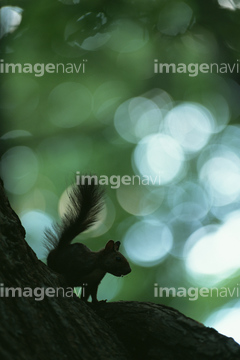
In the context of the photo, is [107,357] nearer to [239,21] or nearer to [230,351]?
[230,351]

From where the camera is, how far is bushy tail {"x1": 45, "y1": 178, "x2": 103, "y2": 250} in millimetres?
3387

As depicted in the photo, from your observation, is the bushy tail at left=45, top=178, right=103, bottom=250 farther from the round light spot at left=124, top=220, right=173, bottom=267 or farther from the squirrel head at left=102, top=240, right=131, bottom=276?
the round light spot at left=124, top=220, right=173, bottom=267

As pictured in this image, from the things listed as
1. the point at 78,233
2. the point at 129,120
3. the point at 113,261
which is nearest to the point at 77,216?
the point at 78,233

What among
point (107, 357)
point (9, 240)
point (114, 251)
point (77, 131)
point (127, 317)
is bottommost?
point (107, 357)

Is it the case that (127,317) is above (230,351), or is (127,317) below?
above

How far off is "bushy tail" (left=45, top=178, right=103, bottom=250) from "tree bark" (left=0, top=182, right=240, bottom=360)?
853 mm

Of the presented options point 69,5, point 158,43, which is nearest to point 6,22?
point 69,5

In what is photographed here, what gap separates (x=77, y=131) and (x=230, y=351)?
5.12m

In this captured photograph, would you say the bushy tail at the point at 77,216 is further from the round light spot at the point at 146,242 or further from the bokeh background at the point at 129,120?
the round light spot at the point at 146,242

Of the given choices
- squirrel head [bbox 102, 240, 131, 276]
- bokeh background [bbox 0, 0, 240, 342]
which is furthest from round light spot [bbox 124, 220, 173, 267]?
squirrel head [bbox 102, 240, 131, 276]

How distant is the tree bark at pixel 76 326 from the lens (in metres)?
1.89

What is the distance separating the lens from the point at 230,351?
2.11m

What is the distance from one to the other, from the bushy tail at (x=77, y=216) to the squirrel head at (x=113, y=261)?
1.27 ft

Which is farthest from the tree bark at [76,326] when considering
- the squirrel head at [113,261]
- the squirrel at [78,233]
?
the squirrel head at [113,261]
